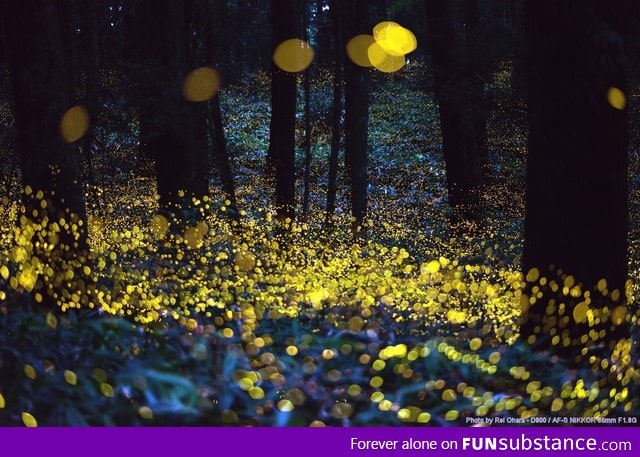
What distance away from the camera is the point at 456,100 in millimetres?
13562

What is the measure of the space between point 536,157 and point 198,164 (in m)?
6.65

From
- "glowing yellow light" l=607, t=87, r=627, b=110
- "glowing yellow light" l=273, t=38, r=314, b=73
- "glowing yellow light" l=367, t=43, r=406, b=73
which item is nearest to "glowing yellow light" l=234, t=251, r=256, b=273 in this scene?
"glowing yellow light" l=273, t=38, r=314, b=73

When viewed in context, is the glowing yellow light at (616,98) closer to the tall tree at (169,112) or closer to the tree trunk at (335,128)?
the tall tree at (169,112)

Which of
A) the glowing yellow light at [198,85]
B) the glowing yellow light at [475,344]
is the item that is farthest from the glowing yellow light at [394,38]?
the glowing yellow light at [475,344]

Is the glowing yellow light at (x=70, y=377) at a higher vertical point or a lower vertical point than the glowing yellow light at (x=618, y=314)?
higher

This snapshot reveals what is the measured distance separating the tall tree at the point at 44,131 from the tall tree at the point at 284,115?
252 inches

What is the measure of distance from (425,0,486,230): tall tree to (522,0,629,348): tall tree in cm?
825

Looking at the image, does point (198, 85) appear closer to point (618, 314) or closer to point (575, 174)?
point (575, 174)

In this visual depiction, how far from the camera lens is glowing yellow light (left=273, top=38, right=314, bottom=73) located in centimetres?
1345

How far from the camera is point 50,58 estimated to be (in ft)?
21.6

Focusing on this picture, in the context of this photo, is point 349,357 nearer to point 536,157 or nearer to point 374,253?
point 536,157

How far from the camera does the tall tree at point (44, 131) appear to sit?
650 cm

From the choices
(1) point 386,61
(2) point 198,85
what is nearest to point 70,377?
(2) point 198,85

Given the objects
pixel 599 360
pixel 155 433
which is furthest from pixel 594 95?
pixel 155 433
